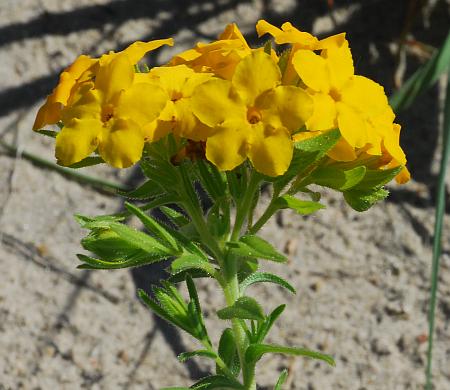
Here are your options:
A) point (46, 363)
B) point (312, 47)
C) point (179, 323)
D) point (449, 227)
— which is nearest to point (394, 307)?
point (449, 227)

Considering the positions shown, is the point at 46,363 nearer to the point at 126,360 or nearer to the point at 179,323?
the point at 126,360

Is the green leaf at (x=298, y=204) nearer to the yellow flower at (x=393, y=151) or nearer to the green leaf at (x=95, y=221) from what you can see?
the yellow flower at (x=393, y=151)

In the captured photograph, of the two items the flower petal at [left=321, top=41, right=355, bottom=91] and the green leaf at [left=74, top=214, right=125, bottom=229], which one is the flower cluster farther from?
the green leaf at [left=74, top=214, right=125, bottom=229]

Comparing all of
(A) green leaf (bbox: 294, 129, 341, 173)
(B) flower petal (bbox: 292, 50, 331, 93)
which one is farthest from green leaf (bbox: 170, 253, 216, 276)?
(B) flower petal (bbox: 292, 50, 331, 93)

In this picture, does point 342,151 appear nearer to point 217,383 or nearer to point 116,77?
point 116,77

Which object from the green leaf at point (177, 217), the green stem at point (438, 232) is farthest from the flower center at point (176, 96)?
the green stem at point (438, 232)
